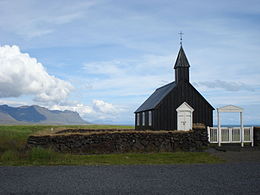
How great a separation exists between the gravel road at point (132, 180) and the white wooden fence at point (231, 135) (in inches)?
443

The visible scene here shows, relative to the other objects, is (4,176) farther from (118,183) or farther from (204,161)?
(204,161)

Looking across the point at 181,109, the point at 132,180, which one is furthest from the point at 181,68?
the point at 132,180

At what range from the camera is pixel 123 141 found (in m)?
21.1

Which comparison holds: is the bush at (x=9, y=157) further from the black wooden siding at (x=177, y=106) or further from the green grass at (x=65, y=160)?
the black wooden siding at (x=177, y=106)

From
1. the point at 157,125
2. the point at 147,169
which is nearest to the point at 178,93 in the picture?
the point at 157,125

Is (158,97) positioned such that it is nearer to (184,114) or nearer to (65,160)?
(184,114)

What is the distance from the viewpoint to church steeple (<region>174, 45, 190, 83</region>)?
32406 millimetres

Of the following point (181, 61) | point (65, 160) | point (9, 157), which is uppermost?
point (181, 61)

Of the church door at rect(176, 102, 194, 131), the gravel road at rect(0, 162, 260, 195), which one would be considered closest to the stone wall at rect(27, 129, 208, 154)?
the gravel road at rect(0, 162, 260, 195)

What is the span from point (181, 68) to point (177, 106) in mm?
4168

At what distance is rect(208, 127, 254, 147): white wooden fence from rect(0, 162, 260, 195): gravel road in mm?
11253

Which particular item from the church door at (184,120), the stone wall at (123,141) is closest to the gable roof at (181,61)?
the church door at (184,120)

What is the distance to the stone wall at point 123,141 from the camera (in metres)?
20.1

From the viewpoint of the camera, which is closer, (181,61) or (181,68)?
(181,68)
